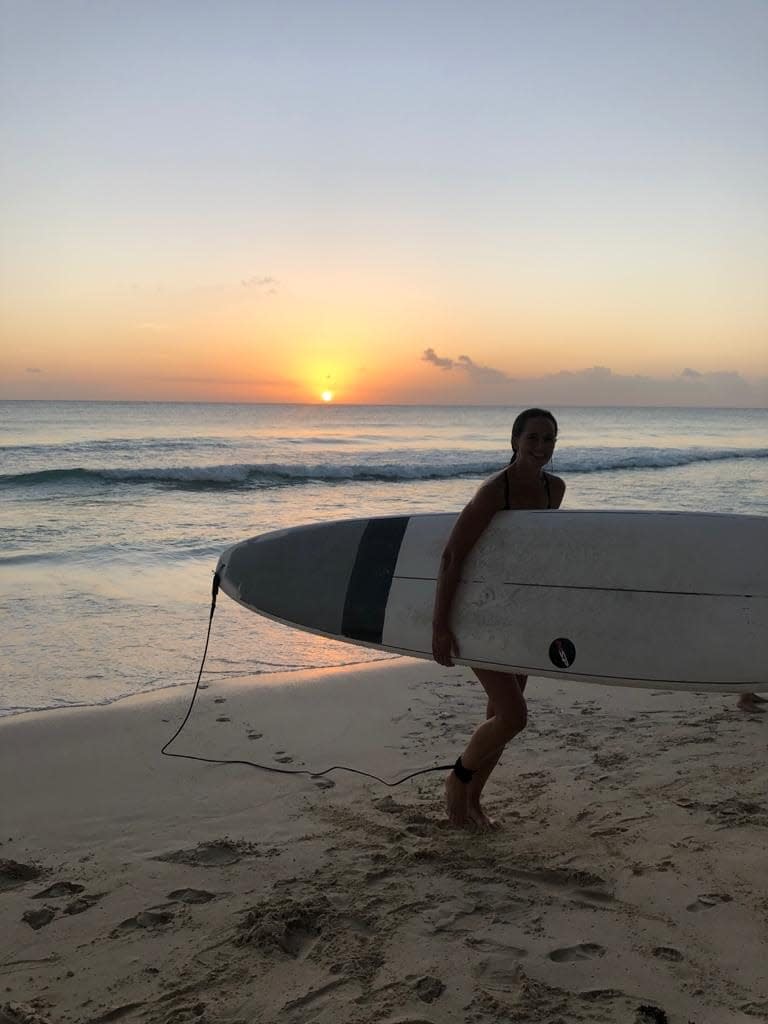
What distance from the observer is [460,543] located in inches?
115

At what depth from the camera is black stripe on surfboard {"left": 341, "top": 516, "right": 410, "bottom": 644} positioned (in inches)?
136

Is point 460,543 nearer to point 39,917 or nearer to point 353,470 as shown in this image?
point 39,917

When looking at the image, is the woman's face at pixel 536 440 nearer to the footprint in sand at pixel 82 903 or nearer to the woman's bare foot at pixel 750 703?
the footprint in sand at pixel 82 903

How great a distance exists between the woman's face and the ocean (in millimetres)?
2888

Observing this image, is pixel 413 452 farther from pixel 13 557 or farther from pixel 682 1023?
pixel 682 1023

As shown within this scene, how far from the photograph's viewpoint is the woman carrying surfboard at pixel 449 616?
287 centimetres

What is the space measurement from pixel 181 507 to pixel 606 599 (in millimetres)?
11054

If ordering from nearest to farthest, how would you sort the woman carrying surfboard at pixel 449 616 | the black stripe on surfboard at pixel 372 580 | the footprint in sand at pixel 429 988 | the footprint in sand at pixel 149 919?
the footprint in sand at pixel 429 988 < the footprint in sand at pixel 149 919 < the woman carrying surfboard at pixel 449 616 < the black stripe on surfboard at pixel 372 580

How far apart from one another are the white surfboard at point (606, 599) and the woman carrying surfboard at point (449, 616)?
117 millimetres

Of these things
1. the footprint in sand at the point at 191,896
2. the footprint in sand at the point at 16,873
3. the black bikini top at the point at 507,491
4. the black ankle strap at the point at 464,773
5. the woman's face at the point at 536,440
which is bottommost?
the footprint in sand at the point at 16,873

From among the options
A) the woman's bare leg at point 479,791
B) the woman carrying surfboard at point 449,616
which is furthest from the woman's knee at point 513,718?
the woman's bare leg at point 479,791

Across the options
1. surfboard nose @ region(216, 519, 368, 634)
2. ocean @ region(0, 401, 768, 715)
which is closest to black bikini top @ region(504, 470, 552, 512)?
surfboard nose @ region(216, 519, 368, 634)

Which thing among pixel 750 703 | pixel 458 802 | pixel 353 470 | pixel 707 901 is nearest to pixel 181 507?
pixel 353 470

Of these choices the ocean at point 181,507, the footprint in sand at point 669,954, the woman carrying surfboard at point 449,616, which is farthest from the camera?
the ocean at point 181,507
